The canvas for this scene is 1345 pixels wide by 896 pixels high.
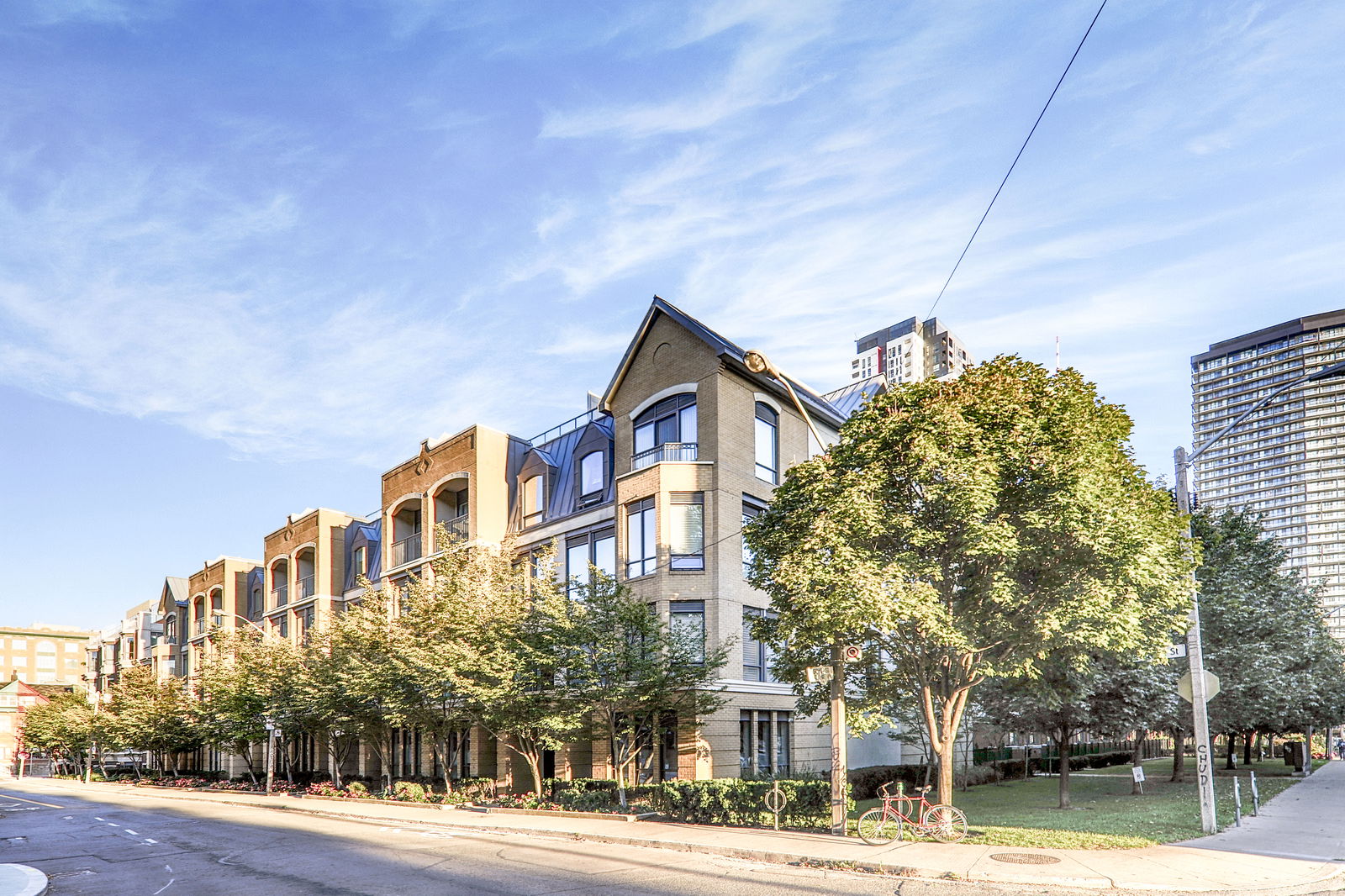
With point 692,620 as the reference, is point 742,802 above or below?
below

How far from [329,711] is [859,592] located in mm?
25233

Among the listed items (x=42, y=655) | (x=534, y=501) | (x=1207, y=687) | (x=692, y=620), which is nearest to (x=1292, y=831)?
(x=1207, y=687)

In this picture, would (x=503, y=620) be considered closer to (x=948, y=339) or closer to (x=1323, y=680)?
(x=1323, y=680)

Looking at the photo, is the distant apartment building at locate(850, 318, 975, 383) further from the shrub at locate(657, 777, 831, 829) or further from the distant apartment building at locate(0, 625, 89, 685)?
the shrub at locate(657, 777, 831, 829)

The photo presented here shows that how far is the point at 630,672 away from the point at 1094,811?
41.6ft

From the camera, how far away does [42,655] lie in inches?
6590

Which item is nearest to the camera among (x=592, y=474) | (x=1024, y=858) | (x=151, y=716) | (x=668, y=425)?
(x=1024, y=858)

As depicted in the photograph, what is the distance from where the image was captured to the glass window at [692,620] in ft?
94.9

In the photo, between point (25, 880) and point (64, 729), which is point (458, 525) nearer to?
point (25, 880)

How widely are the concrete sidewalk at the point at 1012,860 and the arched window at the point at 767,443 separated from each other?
12.8 metres

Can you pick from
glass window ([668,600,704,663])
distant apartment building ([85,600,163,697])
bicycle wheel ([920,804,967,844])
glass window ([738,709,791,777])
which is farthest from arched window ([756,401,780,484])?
distant apartment building ([85,600,163,697])

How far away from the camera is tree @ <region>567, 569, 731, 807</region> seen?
85.9ft

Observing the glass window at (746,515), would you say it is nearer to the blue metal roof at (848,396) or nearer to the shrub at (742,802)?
the blue metal roof at (848,396)

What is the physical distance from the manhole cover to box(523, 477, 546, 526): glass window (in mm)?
24004
